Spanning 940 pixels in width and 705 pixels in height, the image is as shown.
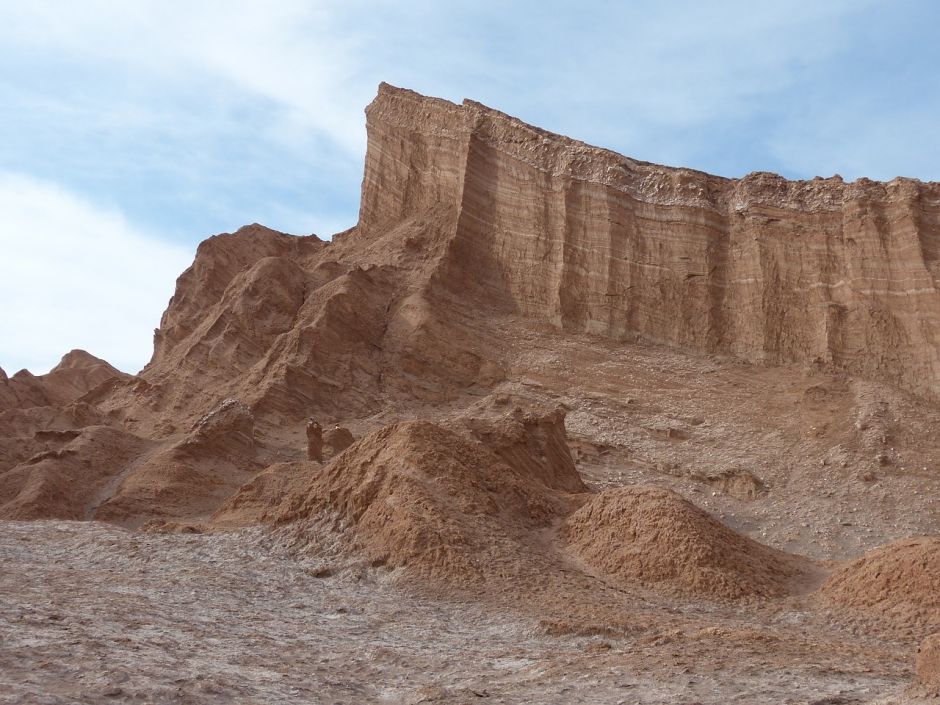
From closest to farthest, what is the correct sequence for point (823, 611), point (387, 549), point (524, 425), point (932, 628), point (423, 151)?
point (932, 628)
point (823, 611)
point (387, 549)
point (524, 425)
point (423, 151)

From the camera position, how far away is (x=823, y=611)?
14.5 metres

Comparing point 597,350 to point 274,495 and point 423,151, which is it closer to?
point 423,151

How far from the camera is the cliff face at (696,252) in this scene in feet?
121

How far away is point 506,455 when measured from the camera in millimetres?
21922

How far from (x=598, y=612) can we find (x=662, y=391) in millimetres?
22504

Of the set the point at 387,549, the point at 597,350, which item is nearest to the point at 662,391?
the point at 597,350

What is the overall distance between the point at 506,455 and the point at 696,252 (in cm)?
1995

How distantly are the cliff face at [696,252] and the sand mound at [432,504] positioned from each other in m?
20.3

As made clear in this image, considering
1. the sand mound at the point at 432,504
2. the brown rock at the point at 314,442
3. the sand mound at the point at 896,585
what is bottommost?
the sand mound at the point at 896,585

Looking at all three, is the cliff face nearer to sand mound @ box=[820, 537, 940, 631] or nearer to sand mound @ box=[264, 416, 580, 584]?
sand mound @ box=[264, 416, 580, 584]

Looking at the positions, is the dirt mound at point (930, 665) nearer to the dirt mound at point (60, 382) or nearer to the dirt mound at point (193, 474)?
the dirt mound at point (193, 474)

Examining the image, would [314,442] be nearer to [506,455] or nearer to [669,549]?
[506,455]

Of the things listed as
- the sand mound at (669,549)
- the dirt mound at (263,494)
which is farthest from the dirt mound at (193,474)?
the sand mound at (669,549)

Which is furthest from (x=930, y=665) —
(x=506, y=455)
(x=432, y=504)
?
(x=506, y=455)
